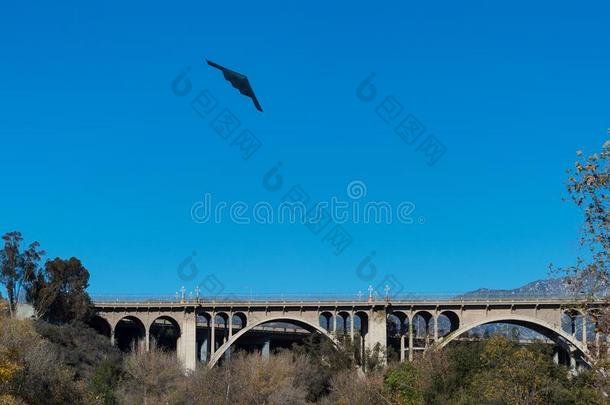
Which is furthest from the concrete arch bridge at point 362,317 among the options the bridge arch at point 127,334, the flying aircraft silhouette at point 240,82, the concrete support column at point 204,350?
the flying aircraft silhouette at point 240,82

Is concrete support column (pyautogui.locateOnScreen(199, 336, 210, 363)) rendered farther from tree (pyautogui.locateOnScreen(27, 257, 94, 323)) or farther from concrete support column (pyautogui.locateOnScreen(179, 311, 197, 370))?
tree (pyautogui.locateOnScreen(27, 257, 94, 323))

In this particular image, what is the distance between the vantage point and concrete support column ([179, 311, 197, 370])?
233 feet

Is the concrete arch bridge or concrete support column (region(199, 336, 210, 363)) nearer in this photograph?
the concrete arch bridge

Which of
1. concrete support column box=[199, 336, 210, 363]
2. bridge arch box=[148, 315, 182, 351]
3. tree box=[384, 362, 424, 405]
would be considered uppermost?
bridge arch box=[148, 315, 182, 351]

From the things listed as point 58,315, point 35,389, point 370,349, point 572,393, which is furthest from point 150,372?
point 572,393

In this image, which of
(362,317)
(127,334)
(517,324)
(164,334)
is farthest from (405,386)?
(127,334)

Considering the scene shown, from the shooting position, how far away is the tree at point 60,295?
234 ft

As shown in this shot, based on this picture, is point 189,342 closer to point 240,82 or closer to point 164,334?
point 164,334

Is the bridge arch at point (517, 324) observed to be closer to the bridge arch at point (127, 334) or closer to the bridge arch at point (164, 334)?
the bridge arch at point (164, 334)

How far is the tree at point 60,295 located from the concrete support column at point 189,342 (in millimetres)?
9187

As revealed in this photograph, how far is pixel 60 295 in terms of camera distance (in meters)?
72.7

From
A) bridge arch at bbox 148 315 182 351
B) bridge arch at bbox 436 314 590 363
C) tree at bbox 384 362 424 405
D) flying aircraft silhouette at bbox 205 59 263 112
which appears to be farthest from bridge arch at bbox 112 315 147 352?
flying aircraft silhouette at bbox 205 59 263 112

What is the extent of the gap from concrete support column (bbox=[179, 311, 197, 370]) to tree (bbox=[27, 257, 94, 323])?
9187 mm

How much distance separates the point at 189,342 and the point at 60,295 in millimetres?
13214
